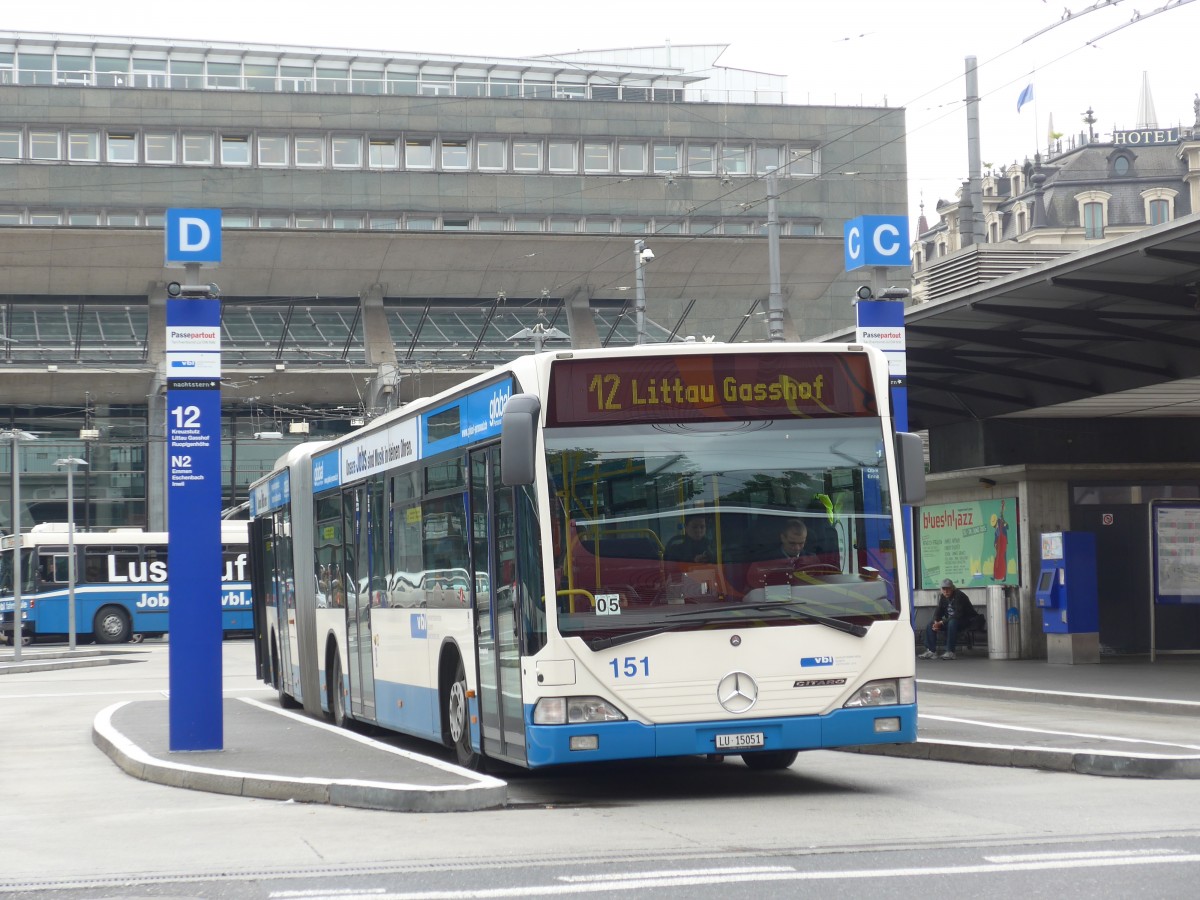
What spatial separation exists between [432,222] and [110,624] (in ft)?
57.2

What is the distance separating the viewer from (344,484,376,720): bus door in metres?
16.2

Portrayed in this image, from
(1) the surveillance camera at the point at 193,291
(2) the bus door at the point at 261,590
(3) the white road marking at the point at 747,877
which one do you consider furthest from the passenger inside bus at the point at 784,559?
(2) the bus door at the point at 261,590

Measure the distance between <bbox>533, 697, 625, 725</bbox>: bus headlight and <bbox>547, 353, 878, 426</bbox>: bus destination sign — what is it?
1.70 meters

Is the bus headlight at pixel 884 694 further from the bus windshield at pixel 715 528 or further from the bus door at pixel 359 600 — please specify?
the bus door at pixel 359 600

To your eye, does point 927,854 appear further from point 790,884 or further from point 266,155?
point 266,155

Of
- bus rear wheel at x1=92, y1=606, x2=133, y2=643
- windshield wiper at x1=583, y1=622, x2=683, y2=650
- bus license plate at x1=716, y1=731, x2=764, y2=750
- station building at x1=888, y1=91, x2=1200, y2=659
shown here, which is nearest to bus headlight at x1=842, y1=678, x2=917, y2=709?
bus license plate at x1=716, y1=731, x2=764, y2=750

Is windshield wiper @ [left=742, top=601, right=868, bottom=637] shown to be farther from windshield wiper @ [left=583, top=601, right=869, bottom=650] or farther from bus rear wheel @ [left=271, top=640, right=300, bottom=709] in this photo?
bus rear wheel @ [left=271, top=640, right=300, bottom=709]

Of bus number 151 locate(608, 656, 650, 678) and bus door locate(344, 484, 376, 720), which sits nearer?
bus number 151 locate(608, 656, 650, 678)

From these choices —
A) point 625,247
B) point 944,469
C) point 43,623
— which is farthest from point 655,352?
point 625,247

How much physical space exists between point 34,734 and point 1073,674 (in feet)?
41.6

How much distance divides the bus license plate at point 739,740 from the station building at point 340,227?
133 ft

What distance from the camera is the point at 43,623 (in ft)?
147

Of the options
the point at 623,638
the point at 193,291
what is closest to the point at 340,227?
the point at 193,291

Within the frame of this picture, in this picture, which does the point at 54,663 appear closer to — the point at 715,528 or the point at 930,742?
the point at 930,742
